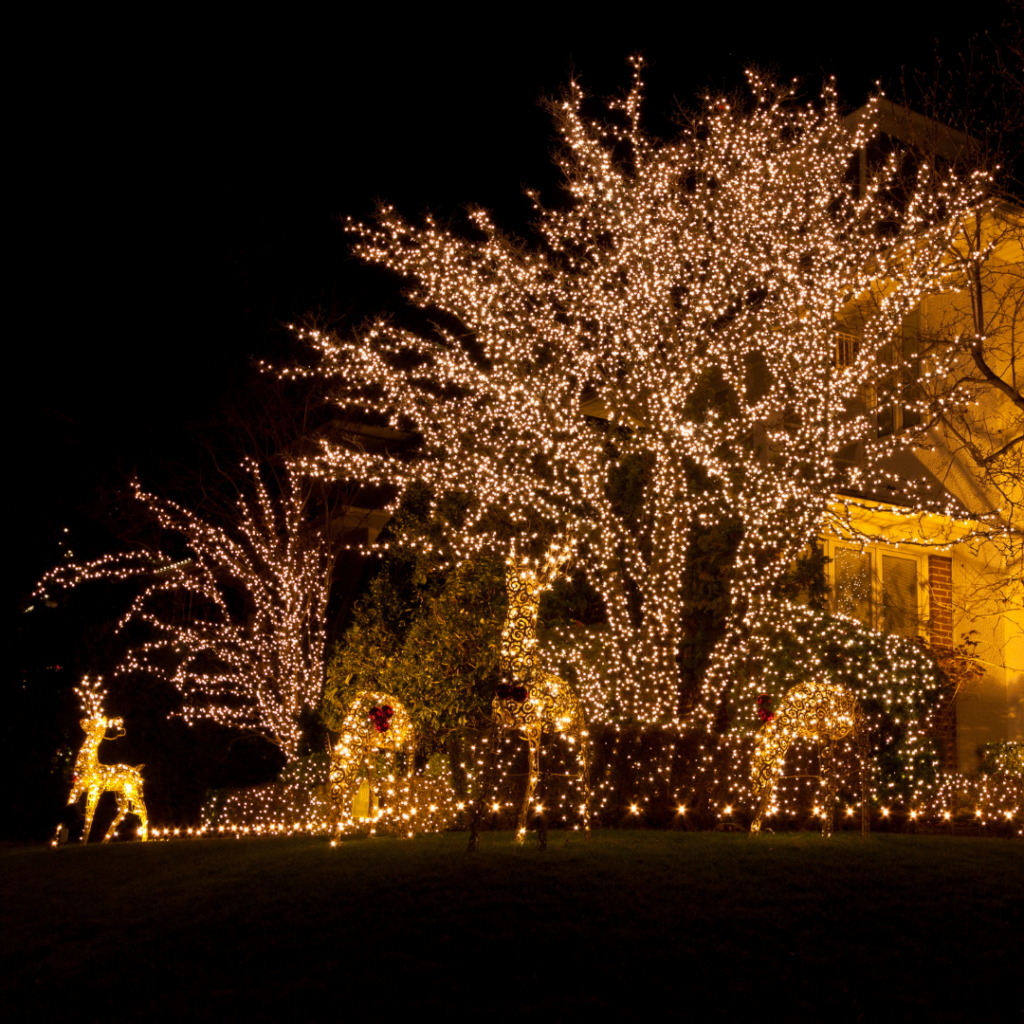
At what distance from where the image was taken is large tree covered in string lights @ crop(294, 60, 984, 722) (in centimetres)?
1184

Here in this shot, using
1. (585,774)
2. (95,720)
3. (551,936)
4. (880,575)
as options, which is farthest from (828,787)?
(95,720)

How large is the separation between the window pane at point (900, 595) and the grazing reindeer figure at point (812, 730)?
17.7ft

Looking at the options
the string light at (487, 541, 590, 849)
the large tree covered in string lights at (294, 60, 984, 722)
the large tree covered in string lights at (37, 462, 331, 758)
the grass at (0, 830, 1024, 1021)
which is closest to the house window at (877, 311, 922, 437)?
the large tree covered in string lights at (294, 60, 984, 722)

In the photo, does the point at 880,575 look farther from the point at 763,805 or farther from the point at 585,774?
the point at 585,774

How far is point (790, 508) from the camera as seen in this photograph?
11820 millimetres

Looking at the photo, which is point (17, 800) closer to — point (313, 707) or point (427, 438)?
point (313, 707)

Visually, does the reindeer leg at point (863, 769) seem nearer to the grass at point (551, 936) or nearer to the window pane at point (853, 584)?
the grass at point (551, 936)

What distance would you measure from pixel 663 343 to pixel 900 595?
209 inches

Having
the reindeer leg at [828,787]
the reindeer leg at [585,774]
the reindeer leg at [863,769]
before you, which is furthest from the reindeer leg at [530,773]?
the reindeer leg at [863,769]

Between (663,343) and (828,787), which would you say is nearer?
(828,787)

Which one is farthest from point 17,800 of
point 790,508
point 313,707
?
point 790,508

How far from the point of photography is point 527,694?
8680mm

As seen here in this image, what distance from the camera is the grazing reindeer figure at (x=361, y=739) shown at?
31.7ft

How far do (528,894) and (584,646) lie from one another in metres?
5.54
